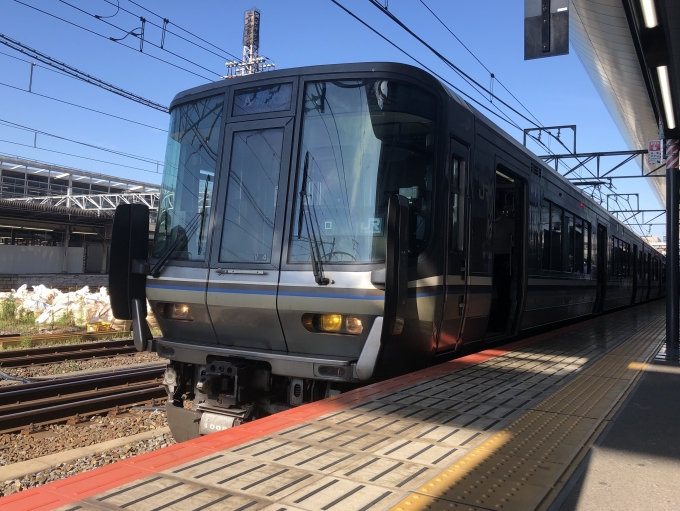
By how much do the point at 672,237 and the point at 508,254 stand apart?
349 centimetres

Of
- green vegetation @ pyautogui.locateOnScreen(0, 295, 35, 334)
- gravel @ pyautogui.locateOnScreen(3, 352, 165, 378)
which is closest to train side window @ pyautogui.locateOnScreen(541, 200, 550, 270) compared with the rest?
gravel @ pyautogui.locateOnScreen(3, 352, 165, 378)

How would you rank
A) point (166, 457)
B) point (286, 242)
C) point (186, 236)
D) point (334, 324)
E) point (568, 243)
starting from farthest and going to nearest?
point (568, 243) < point (186, 236) < point (286, 242) < point (334, 324) < point (166, 457)

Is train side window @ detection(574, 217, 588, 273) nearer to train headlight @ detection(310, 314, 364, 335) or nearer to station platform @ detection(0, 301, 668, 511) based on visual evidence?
station platform @ detection(0, 301, 668, 511)

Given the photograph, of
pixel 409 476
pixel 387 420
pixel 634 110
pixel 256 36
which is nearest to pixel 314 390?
pixel 387 420

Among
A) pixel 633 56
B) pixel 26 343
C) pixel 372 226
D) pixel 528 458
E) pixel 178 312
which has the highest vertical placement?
pixel 633 56

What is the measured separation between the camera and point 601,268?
1449 centimetres

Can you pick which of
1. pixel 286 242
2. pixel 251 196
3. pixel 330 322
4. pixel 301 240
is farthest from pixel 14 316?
pixel 330 322

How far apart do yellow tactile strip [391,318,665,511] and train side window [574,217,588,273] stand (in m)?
6.26

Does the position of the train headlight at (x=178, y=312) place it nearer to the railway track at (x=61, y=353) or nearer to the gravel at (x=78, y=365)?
the gravel at (x=78, y=365)

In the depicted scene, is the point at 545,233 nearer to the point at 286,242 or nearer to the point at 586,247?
the point at 586,247

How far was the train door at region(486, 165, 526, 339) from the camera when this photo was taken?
8195mm

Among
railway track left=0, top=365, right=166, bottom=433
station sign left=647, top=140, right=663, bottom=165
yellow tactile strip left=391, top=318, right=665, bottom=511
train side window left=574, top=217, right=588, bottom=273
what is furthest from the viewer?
train side window left=574, top=217, right=588, bottom=273

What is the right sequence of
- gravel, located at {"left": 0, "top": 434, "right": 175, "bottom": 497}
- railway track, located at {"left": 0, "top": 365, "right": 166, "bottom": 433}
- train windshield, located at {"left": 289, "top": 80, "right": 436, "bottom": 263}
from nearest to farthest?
train windshield, located at {"left": 289, "top": 80, "right": 436, "bottom": 263} → gravel, located at {"left": 0, "top": 434, "right": 175, "bottom": 497} → railway track, located at {"left": 0, "top": 365, "right": 166, "bottom": 433}

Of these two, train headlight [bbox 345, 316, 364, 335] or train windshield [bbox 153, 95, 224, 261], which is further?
Result: train windshield [bbox 153, 95, 224, 261]
